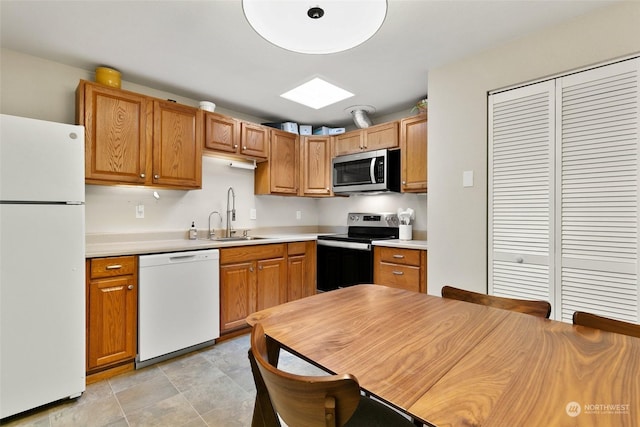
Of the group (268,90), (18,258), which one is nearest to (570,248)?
(268,90)

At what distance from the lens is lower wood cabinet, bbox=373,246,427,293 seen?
2691 millimetres

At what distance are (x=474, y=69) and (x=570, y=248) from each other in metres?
1.46

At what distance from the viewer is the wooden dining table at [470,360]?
597 mm

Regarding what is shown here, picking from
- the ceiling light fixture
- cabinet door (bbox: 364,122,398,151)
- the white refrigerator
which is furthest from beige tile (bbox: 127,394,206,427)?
cabinet door (bbox: 364,122,398,151)

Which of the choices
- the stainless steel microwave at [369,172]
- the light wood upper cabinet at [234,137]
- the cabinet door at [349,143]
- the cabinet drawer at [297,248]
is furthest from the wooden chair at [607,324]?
the light wood upper cabinet at [234,137]

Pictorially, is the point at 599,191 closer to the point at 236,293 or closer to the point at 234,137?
the point at 236,293

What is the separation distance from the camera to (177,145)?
8.93ft

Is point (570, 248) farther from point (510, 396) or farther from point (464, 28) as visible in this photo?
point (510, 396)

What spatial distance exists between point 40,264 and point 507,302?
2.51m

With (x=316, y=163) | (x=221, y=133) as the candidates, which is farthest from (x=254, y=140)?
(x=316, y=163)

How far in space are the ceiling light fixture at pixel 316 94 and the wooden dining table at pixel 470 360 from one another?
2216mm

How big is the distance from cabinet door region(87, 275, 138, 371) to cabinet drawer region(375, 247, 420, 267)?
2150 millimetres

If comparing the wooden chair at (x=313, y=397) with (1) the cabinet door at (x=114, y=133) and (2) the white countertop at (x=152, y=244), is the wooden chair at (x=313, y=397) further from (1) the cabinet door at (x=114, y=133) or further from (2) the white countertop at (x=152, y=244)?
(1) the cabinet door at (x=114, y=133)

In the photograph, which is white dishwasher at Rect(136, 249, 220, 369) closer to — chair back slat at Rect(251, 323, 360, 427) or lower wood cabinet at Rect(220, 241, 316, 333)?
lower wood cabinet at Rect(220, 241, 316, 333)
